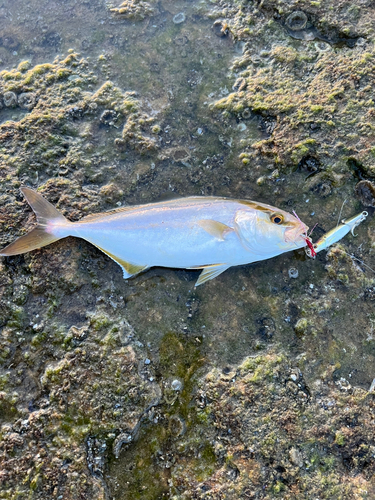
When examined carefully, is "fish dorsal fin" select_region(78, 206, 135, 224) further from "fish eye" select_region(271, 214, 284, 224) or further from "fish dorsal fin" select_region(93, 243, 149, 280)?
"fish eye" select_region(271, 214, 284, 224)

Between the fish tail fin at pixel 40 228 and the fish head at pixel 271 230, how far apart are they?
1471 mm

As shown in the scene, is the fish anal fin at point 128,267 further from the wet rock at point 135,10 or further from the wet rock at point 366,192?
the wet rock at point 135,10

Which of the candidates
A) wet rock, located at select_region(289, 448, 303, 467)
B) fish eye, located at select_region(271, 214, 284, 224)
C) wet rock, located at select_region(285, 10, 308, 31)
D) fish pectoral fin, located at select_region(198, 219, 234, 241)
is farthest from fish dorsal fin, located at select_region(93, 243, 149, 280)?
wet rock, located at select_region(285, 10, 308, 31)

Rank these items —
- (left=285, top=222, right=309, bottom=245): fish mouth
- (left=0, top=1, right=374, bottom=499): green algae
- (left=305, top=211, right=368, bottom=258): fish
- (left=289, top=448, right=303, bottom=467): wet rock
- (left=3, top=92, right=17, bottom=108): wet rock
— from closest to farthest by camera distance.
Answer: (left=289, top=448, right=303, bottom=467): wet rock → (left=0, top=1, right=374, bottom=499): green algae → (left=285, top=222, right=309, bottom=245): fish mouth → (left=305, top=211, right=368, bottom=258): fish → (left=3, top=92, right=17, bottom=108): wet rock

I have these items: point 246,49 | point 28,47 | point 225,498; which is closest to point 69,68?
point 28,47

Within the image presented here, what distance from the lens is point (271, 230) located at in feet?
8.91

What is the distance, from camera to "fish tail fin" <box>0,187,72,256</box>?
2869 millimetres

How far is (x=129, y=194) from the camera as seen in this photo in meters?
3.13


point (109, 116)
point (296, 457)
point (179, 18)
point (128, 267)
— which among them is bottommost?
point (296, 457)

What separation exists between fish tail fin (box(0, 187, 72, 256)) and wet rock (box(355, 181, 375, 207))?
96.3 inches

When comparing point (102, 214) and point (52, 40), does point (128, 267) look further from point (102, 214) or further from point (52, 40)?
point (52, 40)

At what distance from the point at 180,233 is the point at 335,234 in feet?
4.14

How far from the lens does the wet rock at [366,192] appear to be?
2885 millimetres

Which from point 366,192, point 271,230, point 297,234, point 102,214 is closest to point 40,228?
point 102,214
